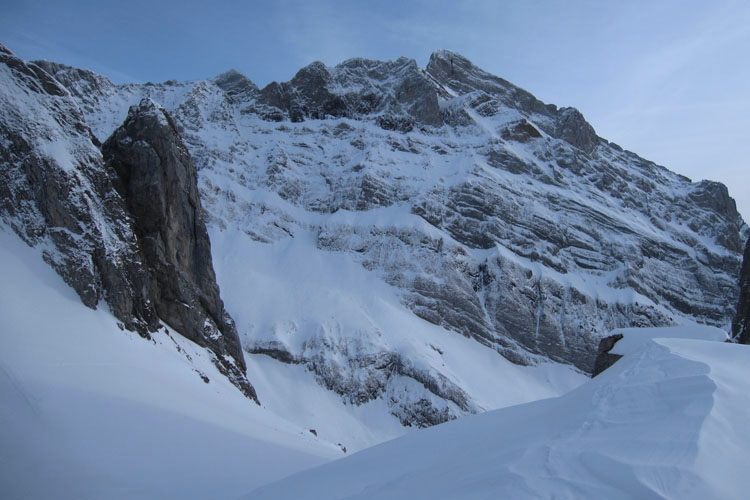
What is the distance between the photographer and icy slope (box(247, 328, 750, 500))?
5543 millimetres

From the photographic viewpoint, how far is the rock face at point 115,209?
23.9 meters

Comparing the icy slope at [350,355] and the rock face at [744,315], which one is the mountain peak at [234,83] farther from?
the rock face at [744,315]

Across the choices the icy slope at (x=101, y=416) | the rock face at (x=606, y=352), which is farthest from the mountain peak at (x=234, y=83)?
the rock face at (x=606, y=352)

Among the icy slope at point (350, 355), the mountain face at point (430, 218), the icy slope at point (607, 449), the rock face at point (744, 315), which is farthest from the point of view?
the mountain face at point (430, 218)

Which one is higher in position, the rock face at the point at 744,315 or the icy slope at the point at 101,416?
the rock face at the point at 744,315

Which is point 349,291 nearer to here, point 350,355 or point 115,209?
point 350,355

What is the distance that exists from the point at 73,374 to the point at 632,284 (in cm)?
7043

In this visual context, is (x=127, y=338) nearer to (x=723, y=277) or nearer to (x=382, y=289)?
(x=382, y=289)

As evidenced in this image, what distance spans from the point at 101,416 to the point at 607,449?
565 inches

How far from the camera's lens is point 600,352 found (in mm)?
21859

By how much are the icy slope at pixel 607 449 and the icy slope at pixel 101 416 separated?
4.49m

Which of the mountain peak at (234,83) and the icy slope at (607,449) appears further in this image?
the mountain peak at (234,83)

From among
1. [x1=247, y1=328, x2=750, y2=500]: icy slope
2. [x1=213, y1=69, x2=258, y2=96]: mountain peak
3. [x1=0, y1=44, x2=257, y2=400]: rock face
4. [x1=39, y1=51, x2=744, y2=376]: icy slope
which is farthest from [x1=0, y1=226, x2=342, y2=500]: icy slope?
[x1=213, y1=69, x2=258, y2=96]: mountain peak

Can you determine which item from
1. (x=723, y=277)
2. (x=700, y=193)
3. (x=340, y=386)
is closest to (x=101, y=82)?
(x=340, y=386)
